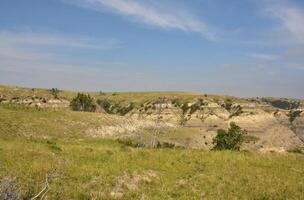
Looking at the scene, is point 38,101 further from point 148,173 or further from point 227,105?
point 148,173

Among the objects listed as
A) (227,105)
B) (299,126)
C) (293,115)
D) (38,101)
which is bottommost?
(299,126)

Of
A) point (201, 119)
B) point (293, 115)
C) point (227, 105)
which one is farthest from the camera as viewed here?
point (227, 105)

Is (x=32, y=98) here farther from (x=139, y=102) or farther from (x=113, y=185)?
(x=113, y=185)

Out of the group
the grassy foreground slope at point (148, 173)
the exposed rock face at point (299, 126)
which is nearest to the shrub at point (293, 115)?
the exposed rock face at point (299, 126)

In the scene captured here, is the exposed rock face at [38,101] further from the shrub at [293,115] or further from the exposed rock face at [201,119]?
the shrub at [293,115]

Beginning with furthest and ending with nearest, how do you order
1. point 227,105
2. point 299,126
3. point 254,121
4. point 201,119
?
point 227,105 → point 201,119 → point 254,121 → point 299,126

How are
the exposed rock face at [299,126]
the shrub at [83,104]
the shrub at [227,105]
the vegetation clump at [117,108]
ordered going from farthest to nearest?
the vegetation clump at [117,108], the shrub at [227,105], the shrub at [83,104], the exposed rock face at [299,126]

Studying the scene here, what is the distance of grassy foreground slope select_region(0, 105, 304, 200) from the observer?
59.1ft

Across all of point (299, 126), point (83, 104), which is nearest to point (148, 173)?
point (83, 104)

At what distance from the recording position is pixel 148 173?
22.4 meters

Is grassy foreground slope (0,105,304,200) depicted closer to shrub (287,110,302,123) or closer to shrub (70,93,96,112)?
shrub (70,93,96,112)

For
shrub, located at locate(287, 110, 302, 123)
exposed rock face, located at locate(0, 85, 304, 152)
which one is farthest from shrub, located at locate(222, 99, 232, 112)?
shrub, located at locate(287, 110, 302, 123)

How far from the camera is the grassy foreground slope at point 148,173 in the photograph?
59.1 feet

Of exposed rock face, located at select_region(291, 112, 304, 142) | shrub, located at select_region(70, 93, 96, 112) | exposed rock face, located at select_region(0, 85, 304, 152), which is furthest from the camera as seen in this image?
shrub, located at select_region(70, 93, 96, 112)
